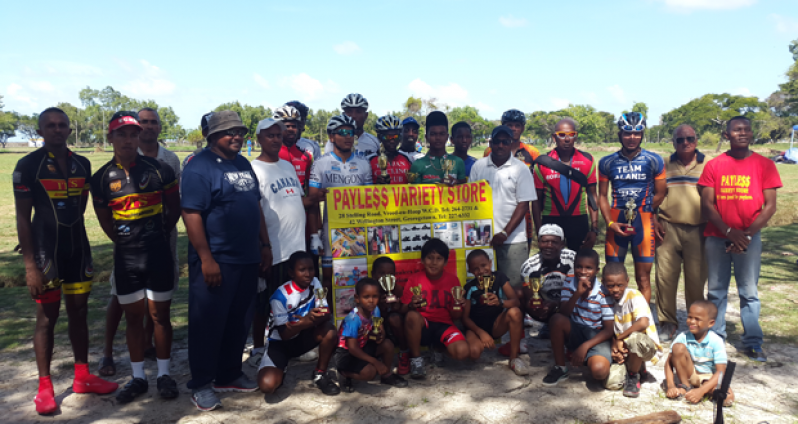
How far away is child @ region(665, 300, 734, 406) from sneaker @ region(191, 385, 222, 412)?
403 centimetres

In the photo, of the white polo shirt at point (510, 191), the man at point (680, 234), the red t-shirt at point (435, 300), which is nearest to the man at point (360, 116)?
the white polo shirt at point (510, 191)

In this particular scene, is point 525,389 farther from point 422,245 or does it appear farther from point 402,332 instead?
point 422,245

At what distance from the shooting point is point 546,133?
120 metres

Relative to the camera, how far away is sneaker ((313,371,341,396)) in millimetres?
4945

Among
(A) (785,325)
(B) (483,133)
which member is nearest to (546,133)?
(B) (483,133)

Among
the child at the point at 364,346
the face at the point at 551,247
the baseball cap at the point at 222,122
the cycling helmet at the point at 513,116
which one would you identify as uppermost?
the cycling helmet at the point at 513,116

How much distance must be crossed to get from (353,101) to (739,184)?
4850mm

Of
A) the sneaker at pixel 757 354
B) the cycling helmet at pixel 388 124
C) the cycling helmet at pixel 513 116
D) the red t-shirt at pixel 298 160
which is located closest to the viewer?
the sneaker at pixel 757 354

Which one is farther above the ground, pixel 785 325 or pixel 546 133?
pixel 546 133

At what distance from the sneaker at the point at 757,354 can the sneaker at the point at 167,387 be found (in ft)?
19.2

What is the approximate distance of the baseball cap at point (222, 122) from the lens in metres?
4.68

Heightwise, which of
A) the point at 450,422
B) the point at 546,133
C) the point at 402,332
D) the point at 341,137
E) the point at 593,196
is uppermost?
the point at 546,133

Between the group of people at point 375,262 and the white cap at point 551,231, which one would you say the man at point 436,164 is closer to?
the group of people at point 375,262

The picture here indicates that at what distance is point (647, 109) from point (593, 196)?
527 feet
